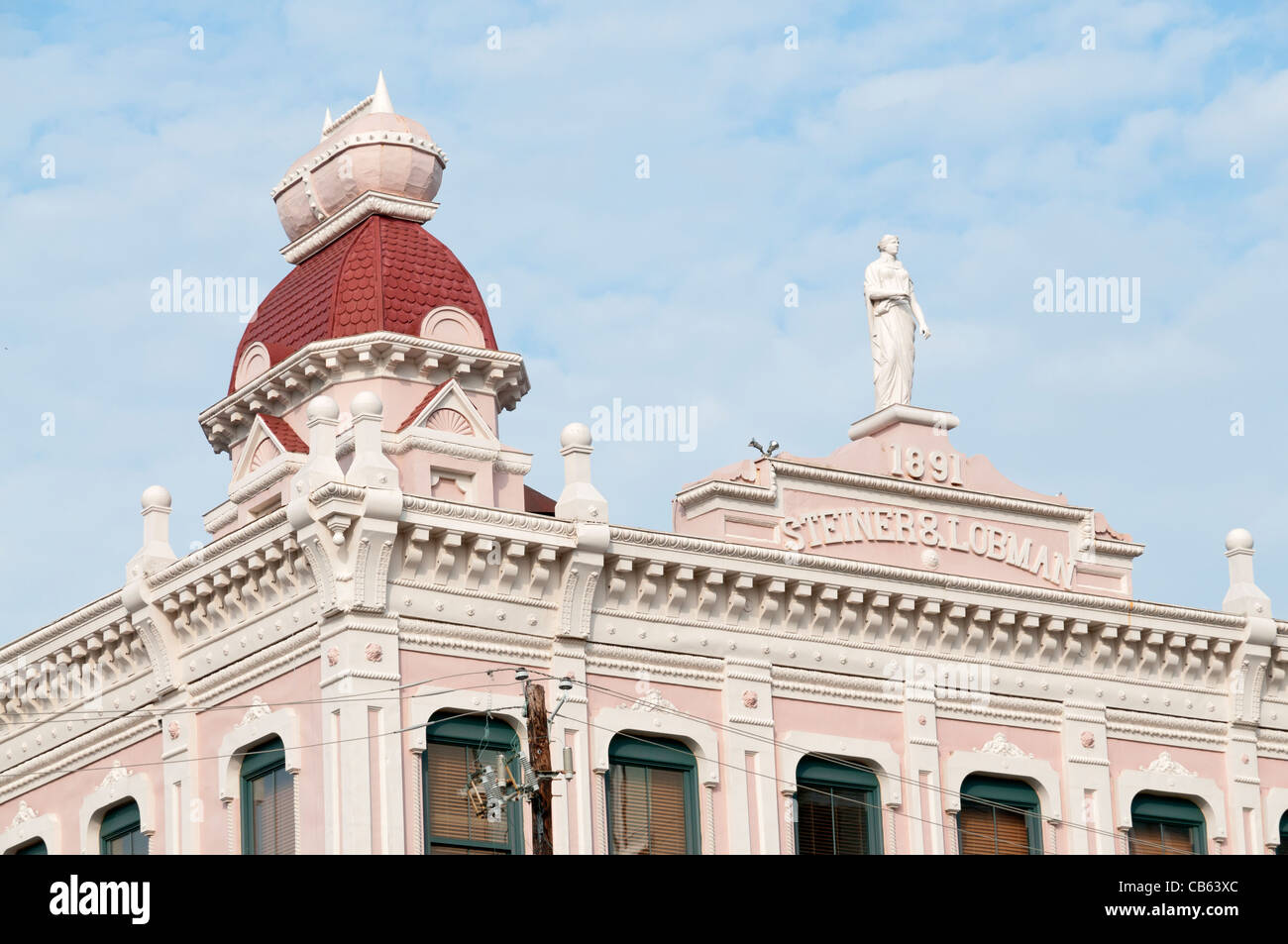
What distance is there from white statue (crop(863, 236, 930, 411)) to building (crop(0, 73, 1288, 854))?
0.73 meters

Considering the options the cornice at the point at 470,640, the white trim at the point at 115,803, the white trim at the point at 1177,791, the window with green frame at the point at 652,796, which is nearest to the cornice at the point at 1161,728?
the white trim at the point at 1177,791

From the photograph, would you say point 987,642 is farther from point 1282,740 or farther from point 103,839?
point 103,839

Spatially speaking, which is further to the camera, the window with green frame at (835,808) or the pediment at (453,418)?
the pediment at (453,418)

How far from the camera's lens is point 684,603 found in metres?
35.1

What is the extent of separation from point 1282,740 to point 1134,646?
9.93 feet

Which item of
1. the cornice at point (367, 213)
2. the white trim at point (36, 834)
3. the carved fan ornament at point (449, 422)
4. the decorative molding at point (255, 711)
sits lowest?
the white trim at point (36, 834)

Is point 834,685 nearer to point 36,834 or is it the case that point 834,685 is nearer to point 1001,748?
point 1001,748

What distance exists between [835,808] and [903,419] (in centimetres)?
572

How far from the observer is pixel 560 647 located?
111 ft

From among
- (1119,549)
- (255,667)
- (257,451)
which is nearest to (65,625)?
(257,451)

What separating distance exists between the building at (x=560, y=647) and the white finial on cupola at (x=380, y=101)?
0.25 feet

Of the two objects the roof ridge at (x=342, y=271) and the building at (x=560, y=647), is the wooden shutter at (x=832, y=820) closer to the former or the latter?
the building at (x=560, y=647)

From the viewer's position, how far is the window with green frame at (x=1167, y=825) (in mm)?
37875
